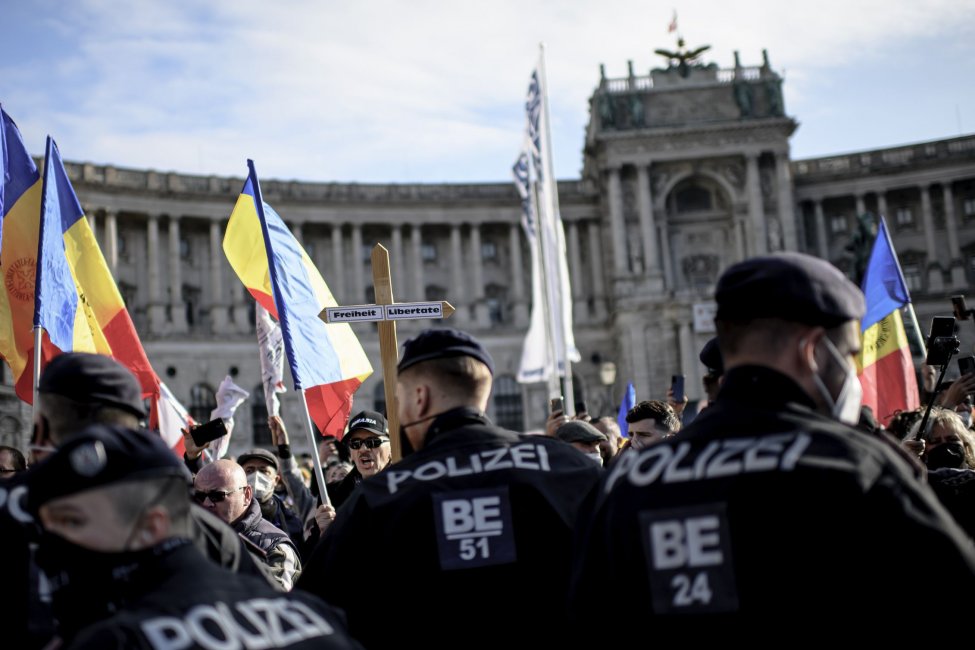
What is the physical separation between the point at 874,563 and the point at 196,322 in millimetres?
54554

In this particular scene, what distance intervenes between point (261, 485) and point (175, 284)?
150 feet

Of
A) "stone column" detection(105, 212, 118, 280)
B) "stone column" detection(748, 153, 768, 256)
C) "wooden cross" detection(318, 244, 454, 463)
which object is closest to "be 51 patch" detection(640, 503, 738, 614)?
"wooden cross" detection(318, 244, 454, 463)

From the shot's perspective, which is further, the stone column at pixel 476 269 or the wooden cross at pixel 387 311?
the stone column at pixel 476 269

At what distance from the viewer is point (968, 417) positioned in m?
10.9

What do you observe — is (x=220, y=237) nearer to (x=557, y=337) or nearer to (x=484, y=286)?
(x=484, y=286)

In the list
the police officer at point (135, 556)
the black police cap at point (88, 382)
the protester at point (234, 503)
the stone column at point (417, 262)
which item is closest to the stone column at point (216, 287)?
the stone column at point (417, 262)

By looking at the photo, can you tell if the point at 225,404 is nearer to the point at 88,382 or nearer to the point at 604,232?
the point at 88,382

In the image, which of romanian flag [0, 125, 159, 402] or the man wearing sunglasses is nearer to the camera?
the man wearing sunglasses

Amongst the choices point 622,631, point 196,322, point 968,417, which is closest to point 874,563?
point 622,631

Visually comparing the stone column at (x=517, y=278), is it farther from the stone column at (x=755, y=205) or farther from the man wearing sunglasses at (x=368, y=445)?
the man wearing sunglasses at (x=368, y=445)

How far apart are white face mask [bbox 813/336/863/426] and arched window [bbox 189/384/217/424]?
5028 centimetres

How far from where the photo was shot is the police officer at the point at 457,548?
4211 mm

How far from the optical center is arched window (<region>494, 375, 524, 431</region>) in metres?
55.0

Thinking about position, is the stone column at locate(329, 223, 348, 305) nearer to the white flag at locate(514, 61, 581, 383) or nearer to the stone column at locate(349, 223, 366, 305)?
the stone column at locate(349, 223, 366, 305)
